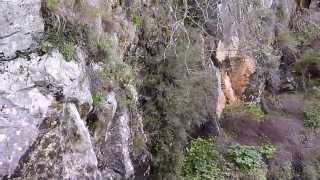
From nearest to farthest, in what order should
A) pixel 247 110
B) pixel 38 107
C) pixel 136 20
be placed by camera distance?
pixel 38 107 < pixel 136 20 < pixel 247 110

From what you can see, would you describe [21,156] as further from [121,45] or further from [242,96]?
[242,96]

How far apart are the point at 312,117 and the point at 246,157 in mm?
2251

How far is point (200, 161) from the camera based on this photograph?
25.0ft

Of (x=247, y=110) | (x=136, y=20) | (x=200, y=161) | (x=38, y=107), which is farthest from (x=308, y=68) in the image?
(x=38, y=107)

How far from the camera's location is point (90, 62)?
4.52 meters

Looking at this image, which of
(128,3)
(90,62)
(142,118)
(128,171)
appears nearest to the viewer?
(90,62)

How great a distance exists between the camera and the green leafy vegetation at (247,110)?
924cm

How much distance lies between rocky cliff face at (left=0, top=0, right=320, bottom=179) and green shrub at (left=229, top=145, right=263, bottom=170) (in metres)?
0.23

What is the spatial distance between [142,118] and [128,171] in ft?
3.51

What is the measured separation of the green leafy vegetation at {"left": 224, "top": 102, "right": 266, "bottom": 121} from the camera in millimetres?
9242

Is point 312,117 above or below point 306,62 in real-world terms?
below

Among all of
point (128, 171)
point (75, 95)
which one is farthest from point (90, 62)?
point (128, 171)

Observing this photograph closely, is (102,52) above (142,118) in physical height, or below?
above

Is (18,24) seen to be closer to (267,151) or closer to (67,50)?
(67,50)
